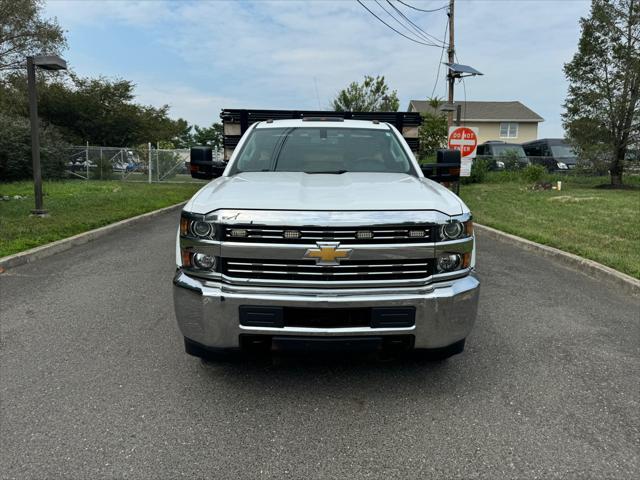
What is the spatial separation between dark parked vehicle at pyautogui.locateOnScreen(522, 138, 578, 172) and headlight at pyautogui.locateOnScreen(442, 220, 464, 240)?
24380 mm

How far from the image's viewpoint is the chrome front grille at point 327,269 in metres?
3.05

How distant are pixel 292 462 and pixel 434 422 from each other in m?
0.91

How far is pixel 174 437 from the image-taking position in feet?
9.26

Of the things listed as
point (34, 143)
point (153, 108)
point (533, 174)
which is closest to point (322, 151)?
point (34, 143)

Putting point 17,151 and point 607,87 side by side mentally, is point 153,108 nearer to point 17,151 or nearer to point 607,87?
point 17,151

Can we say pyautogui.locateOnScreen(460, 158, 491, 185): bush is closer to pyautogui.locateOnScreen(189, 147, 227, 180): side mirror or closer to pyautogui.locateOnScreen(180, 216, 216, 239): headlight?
pyautogui.locateOnScreen(189, 147, 227, 180): side mirror

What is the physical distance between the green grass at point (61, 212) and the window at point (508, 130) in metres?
33.7

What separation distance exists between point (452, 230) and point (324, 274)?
2.77ft

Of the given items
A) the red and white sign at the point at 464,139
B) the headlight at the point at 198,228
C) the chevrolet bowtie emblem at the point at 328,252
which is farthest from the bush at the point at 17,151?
the chevrolet bowtie emblem at the point at 328,252

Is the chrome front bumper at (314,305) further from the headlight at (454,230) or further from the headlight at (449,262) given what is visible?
the headlight at (454,230)

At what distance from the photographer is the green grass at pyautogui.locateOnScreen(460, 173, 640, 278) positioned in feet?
24.9

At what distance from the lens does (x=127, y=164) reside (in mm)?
26438

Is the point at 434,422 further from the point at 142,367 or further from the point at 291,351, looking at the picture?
the point at 142,367

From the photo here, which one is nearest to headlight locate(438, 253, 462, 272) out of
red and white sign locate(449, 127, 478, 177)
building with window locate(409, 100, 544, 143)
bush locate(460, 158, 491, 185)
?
red and white sign locate(449, 127, 478, 177)
